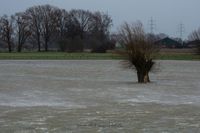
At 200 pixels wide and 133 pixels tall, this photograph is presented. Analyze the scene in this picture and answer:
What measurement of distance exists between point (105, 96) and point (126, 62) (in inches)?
426

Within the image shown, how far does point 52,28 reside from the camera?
130375 mm

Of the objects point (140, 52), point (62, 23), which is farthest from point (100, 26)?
point (140, 52)

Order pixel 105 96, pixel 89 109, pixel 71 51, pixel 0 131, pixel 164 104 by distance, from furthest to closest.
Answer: pixel 71 51 < pixel 105 96 < pixel 164 104 < pixel 89 109 < pixel 0 131

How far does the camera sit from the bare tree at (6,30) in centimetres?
12706

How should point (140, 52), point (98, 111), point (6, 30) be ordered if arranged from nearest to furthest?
point (98, 111) → point (140, 52) → point (6, 30)

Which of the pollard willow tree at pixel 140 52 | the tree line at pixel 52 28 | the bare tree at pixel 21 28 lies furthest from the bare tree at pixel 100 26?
the pollard willow tree at pixel 140 52

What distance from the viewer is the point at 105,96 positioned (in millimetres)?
20203

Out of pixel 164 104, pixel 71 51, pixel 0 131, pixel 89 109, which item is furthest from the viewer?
pixel 71 51

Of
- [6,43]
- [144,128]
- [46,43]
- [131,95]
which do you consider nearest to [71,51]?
[46,43]

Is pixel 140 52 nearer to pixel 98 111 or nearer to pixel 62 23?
pixel 98 111

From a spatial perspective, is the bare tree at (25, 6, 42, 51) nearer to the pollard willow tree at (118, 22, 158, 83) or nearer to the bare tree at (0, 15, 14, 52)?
the bare tree at (0, 15, 14, 52)

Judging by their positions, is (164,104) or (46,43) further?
(46,43)

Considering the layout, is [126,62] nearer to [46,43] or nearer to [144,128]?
[144,128]

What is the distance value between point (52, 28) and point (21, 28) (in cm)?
835
